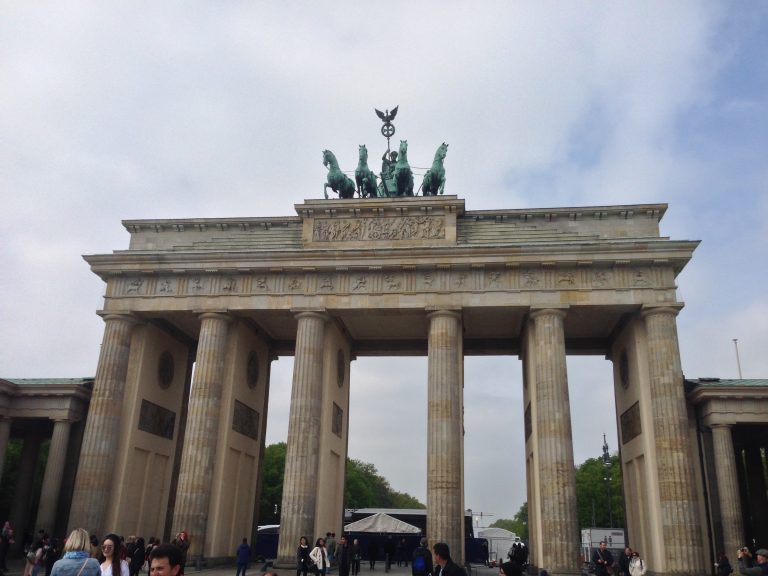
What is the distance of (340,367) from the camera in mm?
34438

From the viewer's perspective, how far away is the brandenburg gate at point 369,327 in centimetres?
2683

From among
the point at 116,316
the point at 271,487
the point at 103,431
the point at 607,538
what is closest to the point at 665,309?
the point at 607,538

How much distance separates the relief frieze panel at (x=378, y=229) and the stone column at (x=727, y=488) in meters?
15.0

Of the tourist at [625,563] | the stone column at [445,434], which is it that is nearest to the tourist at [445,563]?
the tourist at [625,563]

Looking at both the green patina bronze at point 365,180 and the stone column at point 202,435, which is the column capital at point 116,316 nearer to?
the stone column at point 202,435

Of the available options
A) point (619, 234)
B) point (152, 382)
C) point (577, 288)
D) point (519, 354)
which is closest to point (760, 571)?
point (577, 288)

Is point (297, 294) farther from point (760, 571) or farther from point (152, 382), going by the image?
point (760, 571)

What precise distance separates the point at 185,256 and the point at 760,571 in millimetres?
26079

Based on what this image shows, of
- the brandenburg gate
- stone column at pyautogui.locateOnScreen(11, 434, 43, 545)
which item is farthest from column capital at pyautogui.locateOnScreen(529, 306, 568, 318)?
stone column at pyautogui.locateOnScreen(11, 434, 43, 545)

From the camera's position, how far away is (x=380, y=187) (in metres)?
34.5

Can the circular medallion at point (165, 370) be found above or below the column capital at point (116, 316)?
below

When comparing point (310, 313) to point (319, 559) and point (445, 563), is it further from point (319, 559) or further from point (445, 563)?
point (445, 563)

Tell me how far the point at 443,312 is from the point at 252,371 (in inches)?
452

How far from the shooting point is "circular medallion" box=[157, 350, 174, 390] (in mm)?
33378
